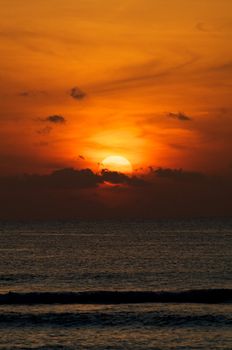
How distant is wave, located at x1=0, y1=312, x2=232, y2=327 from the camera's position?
169ft

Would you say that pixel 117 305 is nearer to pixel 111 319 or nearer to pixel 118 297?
pixel 118 297

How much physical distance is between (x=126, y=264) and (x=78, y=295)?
3549 cm

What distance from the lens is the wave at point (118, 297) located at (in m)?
62.3

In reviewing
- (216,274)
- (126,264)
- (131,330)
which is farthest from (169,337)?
(126,264)

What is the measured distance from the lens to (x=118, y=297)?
6456 centimetres

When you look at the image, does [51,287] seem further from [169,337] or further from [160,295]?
[169,337]

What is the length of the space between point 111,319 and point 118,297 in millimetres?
10678

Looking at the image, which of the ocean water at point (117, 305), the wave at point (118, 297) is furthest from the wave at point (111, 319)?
the wave at point (118, 297)

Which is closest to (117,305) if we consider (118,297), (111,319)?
(118,297)

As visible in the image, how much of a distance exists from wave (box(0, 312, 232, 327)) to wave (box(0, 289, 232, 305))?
20.0 ft

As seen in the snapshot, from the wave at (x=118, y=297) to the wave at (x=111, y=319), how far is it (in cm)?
610

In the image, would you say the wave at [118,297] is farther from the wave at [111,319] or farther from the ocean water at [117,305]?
the wave at [111,319]

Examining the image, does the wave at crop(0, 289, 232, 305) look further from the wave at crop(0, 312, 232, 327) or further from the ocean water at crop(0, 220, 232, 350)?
the wave at crop(0, 312, 232, 327)

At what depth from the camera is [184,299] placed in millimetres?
63094
